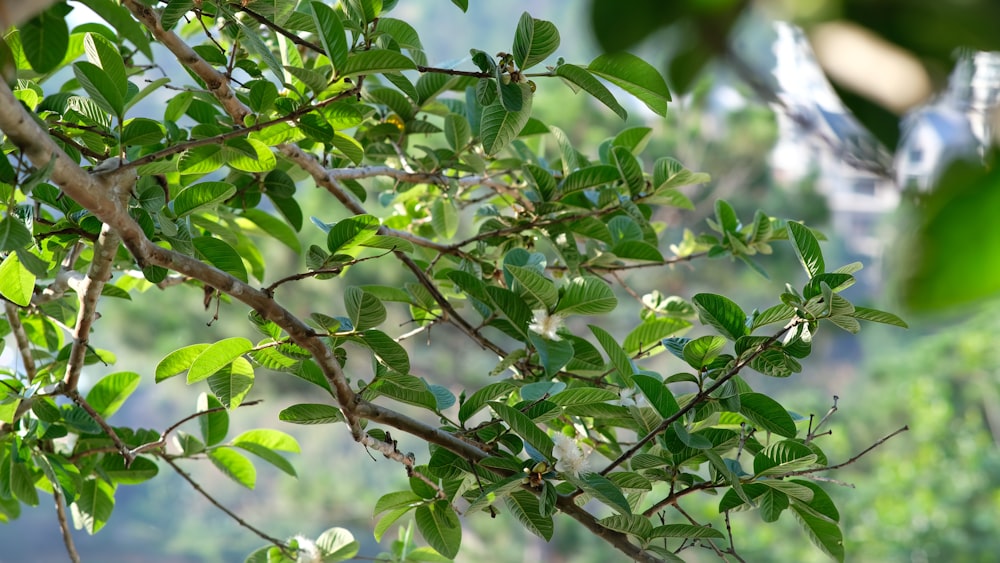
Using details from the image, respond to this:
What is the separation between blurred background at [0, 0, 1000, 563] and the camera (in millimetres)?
123

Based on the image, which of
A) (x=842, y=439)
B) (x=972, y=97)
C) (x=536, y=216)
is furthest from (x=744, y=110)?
(x=972, y=97)

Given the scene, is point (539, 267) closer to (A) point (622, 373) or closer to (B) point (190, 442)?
(A) point (622, 373)

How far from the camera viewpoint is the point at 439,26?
1326 cm

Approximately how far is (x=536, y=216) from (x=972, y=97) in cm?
67

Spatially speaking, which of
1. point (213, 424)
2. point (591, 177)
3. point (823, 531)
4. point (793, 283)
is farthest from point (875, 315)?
point (793, 283)

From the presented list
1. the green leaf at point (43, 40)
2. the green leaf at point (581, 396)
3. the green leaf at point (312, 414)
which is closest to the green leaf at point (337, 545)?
the green leaf at point (312, 414)

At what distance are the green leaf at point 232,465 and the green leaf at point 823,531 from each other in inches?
20.2

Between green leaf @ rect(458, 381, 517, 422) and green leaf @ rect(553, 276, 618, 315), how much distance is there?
0.08m

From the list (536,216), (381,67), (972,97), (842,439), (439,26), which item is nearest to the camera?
(972,97)

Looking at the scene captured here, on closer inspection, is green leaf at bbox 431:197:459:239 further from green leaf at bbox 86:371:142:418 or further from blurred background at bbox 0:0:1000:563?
green leaf at bbox 86:371:142:418

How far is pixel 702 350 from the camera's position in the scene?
1.96ft

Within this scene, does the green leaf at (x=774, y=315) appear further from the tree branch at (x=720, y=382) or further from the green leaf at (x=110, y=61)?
the green leaf at (x=110, y=61)

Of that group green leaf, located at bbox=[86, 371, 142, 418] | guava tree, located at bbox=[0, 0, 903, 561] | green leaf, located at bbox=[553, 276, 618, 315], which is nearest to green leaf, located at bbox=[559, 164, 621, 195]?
guava tree, located at bbox=[0, 0, 903, 561]

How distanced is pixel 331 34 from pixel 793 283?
6282 millimetres
